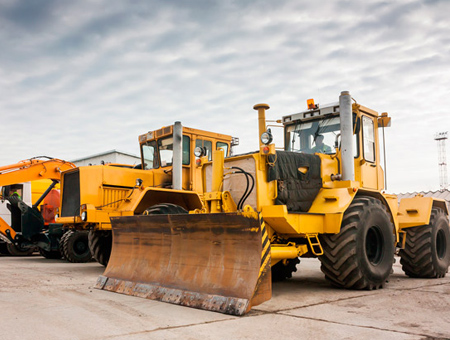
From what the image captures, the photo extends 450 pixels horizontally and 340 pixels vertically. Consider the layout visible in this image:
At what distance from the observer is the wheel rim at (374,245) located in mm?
7678

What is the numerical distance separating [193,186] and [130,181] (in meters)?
1.50

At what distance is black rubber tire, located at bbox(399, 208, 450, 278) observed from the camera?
924 cm

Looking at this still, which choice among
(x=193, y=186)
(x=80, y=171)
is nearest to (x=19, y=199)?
(x=80, y=171)

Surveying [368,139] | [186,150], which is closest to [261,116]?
[368,139]

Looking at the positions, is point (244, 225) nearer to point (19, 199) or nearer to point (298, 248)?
point (298, 248)

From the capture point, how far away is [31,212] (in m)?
15.0

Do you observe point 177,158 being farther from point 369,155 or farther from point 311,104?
point 369,155

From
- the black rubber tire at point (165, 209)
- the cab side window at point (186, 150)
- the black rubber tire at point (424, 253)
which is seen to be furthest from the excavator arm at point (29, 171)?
the black rubber tire at point (424, 253)

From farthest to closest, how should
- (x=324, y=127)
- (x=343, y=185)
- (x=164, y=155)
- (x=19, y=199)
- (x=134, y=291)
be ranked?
(x=19, y=199) < (x=164, y=155) < (x=324, y=127) < (x=343, y=185) < (x=134, y=291)

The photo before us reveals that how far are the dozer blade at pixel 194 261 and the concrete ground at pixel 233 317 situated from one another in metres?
0.22

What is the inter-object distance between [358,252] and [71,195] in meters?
6.81

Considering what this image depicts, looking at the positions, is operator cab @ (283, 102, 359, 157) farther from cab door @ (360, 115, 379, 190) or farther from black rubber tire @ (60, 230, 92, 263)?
black rubber tire @ (60, 230, 92, 263)

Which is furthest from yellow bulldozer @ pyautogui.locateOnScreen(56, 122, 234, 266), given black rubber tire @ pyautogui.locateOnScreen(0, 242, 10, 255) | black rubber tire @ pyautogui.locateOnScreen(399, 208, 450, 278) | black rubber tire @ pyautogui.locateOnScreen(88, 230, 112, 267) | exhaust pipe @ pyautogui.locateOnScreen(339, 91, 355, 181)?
black rubber tire @ pyautogui.locateOnScreen(0, 242, 10, 255)

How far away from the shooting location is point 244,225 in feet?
19.4
